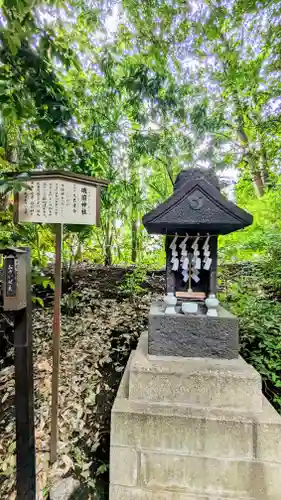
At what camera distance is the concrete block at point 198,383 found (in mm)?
1802

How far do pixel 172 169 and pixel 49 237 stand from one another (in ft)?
8.40

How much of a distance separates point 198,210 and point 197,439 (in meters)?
1.68

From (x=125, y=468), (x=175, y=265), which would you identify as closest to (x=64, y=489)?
(x=125, y=468)

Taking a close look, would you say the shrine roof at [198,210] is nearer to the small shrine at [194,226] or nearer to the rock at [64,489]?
the small shrine at [194,226]

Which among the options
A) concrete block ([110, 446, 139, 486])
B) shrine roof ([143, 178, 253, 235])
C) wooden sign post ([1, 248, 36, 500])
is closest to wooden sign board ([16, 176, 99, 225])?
wooden sign post ([1, 248, 36, 500])

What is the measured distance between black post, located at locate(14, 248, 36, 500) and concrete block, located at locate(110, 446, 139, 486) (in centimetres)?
55

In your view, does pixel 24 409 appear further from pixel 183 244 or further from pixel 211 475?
pixel 183 244

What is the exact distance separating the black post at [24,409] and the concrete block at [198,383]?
744 millimetres

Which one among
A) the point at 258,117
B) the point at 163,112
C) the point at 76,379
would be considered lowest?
A: the point at 76,379

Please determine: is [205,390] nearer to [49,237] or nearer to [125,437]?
[125,437]

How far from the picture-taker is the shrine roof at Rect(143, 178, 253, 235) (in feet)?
6.15

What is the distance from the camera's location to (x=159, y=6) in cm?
320

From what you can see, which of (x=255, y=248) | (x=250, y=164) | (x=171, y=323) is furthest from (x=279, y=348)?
(x=250, y=164)

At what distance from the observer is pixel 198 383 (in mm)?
1838
